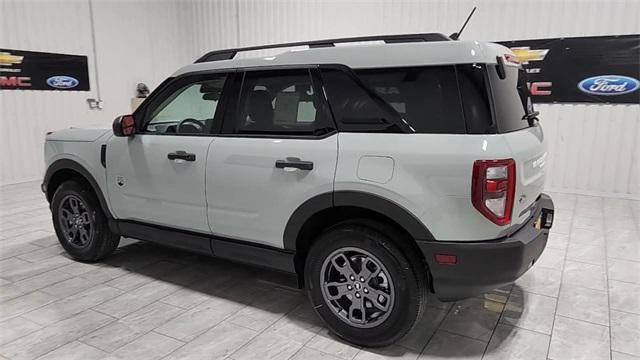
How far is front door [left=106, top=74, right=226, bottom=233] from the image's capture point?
2982mm

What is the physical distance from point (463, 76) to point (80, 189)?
10.3 ft

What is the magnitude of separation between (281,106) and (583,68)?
546 cm

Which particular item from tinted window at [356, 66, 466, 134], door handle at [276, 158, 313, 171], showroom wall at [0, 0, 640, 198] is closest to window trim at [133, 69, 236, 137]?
door handle at [276, 158, 313, 171]

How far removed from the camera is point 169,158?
3055 mm

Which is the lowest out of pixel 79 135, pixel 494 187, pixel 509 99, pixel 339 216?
pixel 339 216

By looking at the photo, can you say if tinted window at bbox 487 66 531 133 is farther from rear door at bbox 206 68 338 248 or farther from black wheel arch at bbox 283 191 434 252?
rear door at bbox 206 68 338 248

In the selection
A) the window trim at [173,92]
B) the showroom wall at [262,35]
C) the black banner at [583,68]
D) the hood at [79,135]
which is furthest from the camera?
the showroom wall at [262,35]

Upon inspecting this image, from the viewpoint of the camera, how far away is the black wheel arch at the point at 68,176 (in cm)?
352

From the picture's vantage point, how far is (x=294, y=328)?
8.92 feet

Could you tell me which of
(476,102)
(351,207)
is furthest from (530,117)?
(351,207)

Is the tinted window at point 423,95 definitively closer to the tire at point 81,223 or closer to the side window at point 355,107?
Answer: the side window at point 355,107

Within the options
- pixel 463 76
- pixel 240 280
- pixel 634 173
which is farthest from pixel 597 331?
pixel 634 173

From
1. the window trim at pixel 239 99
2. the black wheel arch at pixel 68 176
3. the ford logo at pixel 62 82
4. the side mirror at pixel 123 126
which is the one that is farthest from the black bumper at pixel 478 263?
the ford logo at pixel 62 82

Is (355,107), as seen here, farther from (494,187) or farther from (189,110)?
(189,110)
